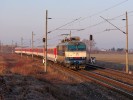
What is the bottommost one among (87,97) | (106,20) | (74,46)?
(87,97)

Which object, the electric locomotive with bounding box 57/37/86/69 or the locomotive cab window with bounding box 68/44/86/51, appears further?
the locomotive cab window with bounding box 68/44/86/51

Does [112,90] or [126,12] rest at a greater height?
[126,12]

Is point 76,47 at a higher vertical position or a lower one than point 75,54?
higher

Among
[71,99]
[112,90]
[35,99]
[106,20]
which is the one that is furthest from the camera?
[106,20]

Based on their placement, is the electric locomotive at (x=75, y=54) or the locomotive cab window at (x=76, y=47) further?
the locomotive cab window at (x=76, y=47)

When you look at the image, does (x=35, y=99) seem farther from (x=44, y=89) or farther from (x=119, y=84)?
(x=119, y=84)

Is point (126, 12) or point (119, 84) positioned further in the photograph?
point (126, 12)

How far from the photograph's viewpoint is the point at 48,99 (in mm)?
14352

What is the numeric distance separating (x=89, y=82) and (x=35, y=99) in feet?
41.8

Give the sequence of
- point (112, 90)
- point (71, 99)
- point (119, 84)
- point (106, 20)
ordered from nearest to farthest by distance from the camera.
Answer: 1. point (71, 99)
2. point (112, 90)
3. point (119, 84)
4. point (106, 20)

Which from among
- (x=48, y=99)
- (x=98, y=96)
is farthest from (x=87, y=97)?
(x=48, y=99)

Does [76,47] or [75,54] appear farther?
[76,47]

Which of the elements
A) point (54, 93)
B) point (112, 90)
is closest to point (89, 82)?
point (112, 90)

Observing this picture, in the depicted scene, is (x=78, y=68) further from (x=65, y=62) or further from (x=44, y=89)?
(x=44, y=89)
